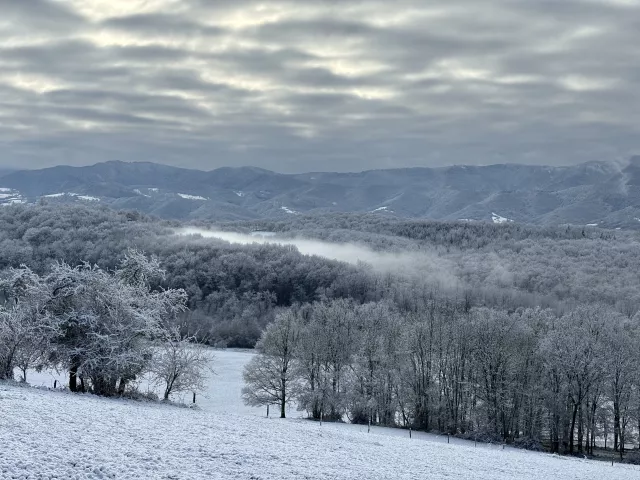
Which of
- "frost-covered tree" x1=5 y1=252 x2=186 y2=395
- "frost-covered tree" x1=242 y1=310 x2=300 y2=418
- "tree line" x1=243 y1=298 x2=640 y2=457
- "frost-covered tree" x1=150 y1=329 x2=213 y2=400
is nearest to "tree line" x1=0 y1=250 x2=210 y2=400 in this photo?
"frost-covered tree" x1=5 y1=252 x2=186 y2=395

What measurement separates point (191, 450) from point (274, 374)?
49.7m

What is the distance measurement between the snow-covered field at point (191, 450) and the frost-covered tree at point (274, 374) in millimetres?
33479

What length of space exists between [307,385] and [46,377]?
29.4m

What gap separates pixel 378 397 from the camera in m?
78.2

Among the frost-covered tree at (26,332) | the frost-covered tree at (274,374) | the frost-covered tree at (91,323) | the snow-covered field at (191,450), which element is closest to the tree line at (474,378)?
the frost-covered tree at (274,374)

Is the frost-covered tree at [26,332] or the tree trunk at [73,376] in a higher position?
the frost-covered tree at [26,332]

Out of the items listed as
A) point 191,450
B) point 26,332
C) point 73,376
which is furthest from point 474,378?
point 191,450

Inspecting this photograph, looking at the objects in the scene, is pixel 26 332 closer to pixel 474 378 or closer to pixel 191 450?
pixel 191 450

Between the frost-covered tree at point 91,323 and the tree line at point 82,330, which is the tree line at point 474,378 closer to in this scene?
the tree line at point 82,330

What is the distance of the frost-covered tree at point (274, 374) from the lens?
77.1 meters

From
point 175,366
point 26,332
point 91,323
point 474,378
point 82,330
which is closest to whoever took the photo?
point 26,332

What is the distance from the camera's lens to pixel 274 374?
77562 mm

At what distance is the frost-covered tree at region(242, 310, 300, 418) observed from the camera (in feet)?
253

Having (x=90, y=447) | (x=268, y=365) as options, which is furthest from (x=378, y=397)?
(x=90, y=447)
